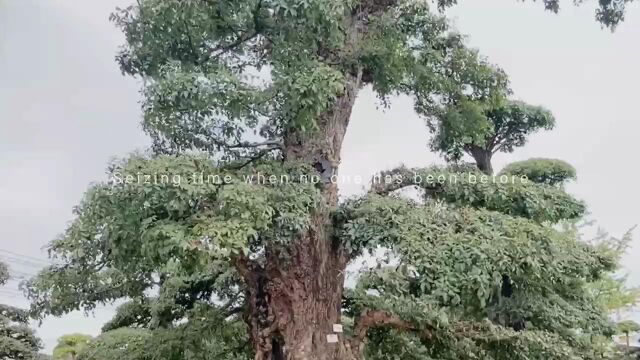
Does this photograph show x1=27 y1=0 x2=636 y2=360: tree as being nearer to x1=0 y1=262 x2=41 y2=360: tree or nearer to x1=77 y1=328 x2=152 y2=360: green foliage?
x1=77 y1=328 x2=152 y2=360: green foliage

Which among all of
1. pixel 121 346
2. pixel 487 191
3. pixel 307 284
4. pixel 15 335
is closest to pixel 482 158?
pixel 487 191

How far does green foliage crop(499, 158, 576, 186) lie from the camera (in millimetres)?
4777

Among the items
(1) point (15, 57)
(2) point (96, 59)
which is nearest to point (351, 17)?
(2) point (96, 59)

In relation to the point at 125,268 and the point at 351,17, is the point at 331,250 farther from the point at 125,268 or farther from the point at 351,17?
the point at 351,17

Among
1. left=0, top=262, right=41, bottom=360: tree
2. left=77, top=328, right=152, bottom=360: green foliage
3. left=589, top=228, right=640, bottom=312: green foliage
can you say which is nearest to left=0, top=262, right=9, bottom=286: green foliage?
left=0, top=262, right=41, bottom=360: tree

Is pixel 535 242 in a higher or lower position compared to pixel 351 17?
lower

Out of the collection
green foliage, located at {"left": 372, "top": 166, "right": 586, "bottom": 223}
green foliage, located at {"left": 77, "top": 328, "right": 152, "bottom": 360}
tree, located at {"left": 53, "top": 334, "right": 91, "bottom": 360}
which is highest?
green foliage, located at {"left": 372, "top": 166, "right": 586, "bottom": 223}

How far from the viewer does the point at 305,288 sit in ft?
9.63

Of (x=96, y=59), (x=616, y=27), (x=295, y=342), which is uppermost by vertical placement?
(x=96, y=59)

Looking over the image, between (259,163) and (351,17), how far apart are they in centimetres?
104


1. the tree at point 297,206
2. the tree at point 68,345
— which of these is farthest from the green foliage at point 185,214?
the tree at point 68,345

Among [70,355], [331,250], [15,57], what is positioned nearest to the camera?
[331,250]

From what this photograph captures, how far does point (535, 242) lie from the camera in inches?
105

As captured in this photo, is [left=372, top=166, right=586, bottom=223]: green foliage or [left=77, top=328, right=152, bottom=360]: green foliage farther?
[left=77, top=328, right=152, bottom=360]: green foliage
